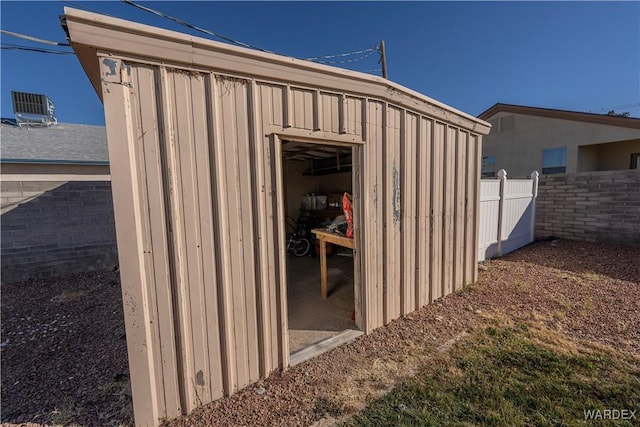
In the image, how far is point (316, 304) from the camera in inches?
148

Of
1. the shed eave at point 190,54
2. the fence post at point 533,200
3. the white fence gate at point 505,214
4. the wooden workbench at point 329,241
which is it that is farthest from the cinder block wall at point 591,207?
the shed eave at point 190,54

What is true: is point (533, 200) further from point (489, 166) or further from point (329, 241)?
point (489, 166)

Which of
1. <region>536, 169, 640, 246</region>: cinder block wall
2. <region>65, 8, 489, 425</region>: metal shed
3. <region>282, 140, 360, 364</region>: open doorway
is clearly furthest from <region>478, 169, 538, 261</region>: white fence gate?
<region>65, 8, 489, 425</region>: metal shed

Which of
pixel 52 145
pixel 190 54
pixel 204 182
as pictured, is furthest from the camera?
pixel 52 145

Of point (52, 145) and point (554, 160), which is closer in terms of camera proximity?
point (52, 145)

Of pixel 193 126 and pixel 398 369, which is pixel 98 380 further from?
pixel 398 369

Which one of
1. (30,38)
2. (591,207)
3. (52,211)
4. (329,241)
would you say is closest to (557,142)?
(591,207)

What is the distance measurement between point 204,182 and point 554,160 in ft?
45.3

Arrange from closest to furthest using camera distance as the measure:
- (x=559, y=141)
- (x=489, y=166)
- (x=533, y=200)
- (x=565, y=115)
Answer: (x=533, y=200) < (x=565, y=115) < (x=559, y=141) < (x=489, y=166)

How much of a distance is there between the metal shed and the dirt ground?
31 cm

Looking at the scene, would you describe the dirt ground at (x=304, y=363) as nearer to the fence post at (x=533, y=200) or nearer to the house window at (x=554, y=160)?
the fence post at (x=533, y=200)

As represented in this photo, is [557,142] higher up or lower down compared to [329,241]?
higher up

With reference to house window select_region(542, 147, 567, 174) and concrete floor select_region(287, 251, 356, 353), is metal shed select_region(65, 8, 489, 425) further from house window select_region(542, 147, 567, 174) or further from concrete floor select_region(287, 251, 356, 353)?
house window select_region(542, 147, 567, 174)

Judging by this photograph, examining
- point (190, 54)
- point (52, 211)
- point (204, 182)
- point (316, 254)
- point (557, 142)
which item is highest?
point (557, 142)
